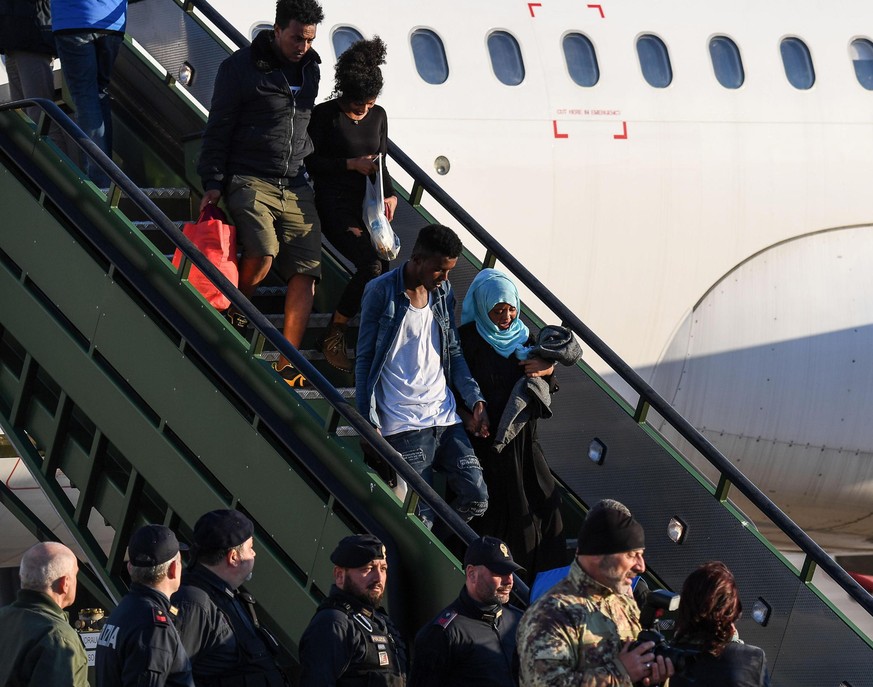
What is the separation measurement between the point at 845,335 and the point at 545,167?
2784 mm

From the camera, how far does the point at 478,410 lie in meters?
5.73

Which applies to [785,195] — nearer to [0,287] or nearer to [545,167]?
[545,167]

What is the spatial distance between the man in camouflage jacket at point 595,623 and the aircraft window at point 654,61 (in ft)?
23.0

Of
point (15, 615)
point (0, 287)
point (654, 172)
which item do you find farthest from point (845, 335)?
point (15, 615)

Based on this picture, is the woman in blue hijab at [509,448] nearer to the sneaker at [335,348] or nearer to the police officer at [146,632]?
the sneaker at [335,348]

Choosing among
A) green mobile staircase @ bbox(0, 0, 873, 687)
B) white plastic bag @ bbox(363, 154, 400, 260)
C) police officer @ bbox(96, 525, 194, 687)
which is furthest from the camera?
white plastic bag @ bbox(363, 154, 400, 260)

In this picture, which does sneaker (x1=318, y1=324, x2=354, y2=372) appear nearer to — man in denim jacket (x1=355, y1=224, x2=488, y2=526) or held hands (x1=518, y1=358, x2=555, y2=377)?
man in denim jacket (x1=355, y1=224, x2=488, y2=526)

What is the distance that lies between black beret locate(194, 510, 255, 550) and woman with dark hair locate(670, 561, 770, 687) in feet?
5.10

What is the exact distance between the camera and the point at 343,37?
9672mm

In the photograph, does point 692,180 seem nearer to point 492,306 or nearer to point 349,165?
point 349,165

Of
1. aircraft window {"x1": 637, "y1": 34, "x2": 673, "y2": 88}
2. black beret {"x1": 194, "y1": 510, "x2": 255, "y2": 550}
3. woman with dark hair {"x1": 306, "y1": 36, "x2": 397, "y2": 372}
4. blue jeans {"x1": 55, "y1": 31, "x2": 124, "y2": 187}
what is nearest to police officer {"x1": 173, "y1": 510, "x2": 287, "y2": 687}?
black beret {"x1": 194, "y1": 510, "x2": 255, "y2": 550}

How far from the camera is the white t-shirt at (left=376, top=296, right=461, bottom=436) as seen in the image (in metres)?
5.55

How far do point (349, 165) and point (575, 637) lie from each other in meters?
3.23

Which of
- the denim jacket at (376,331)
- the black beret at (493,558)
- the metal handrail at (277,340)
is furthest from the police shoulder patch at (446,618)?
the denim jacket at (376,331)
